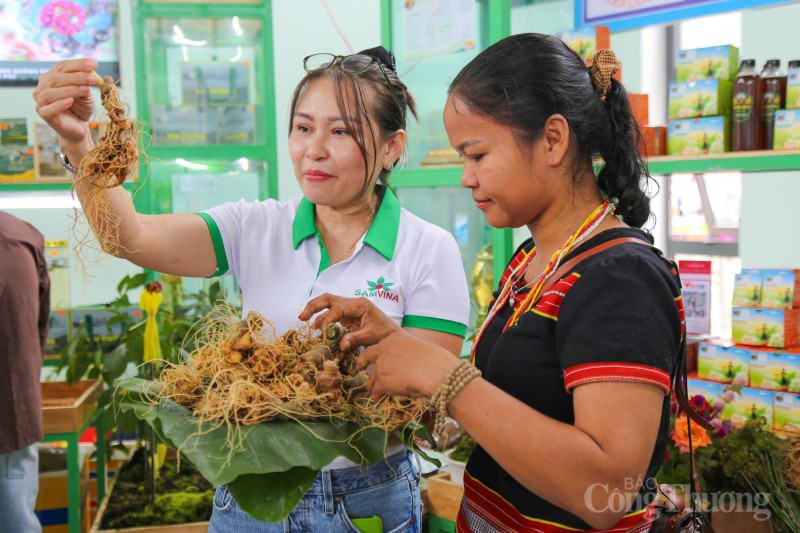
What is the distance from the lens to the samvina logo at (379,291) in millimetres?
1451

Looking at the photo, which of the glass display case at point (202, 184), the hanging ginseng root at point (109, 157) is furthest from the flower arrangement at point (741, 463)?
the glass display case at point (202, 184)

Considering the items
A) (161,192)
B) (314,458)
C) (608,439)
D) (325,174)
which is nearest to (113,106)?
(325,174)

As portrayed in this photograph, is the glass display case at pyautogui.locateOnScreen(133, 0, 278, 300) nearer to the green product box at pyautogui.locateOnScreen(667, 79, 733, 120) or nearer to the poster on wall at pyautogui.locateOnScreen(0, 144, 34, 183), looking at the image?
the poster on wall at pyautogui.locateOnScreen(0, 144, 34, 183)

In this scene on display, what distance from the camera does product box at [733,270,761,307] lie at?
2.56 meters

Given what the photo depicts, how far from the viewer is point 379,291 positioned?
4.77ft

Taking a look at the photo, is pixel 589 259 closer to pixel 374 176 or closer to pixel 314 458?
pixel 314 458

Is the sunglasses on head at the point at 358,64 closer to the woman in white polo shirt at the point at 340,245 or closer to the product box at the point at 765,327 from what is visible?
the woman in white polo shirt at the point at 340,245

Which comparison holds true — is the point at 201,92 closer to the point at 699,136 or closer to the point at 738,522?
the point at 699,136

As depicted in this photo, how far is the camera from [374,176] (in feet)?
5.08

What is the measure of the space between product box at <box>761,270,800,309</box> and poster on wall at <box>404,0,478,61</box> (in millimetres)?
1503

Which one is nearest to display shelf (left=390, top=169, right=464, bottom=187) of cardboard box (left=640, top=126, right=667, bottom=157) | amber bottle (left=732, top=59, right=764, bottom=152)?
cardboard box (left=640, top=126, right=667, bottom=157)

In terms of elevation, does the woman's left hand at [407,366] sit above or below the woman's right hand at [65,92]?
below

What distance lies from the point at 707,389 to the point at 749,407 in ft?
0.48

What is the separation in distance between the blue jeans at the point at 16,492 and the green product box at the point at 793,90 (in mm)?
2812
